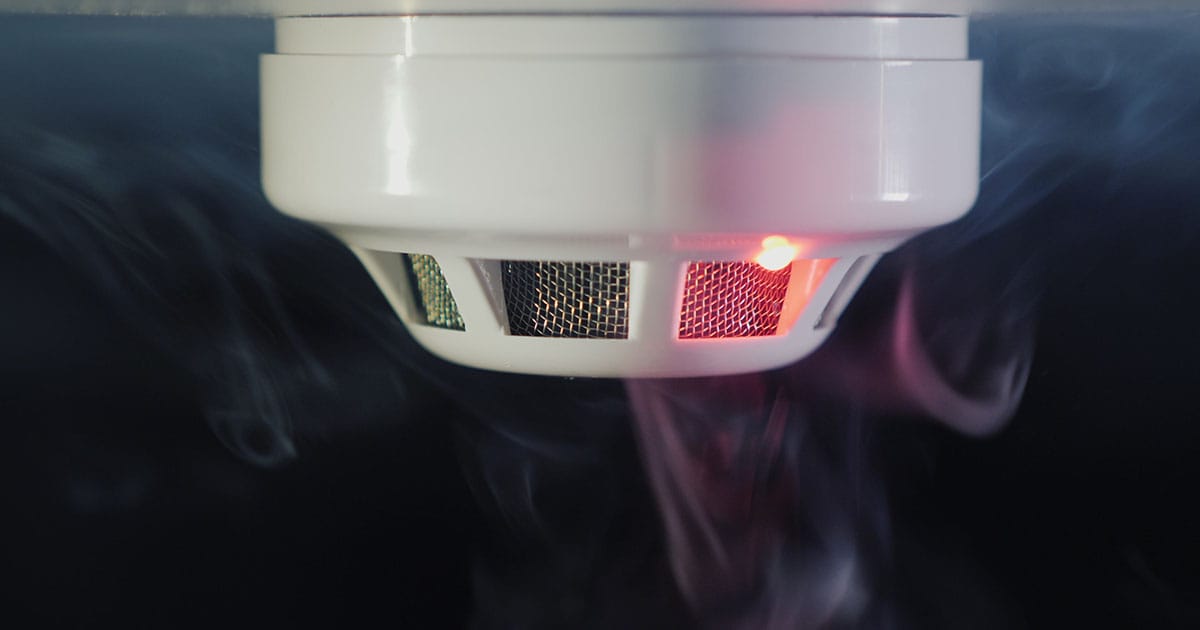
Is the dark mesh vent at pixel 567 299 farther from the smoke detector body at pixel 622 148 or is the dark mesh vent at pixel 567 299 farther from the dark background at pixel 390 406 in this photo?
the dark background at pixel 390 406

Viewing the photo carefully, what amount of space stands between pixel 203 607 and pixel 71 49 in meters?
0.41

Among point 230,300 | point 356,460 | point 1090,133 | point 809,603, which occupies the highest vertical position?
point 1090,133

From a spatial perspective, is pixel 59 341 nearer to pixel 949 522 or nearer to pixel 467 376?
pixel 467 376

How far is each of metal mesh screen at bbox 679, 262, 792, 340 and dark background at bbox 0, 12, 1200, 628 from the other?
26 cm

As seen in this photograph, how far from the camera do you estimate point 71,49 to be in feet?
2.77

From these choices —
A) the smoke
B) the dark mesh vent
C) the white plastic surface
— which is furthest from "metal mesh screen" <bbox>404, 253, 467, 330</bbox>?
the smoke

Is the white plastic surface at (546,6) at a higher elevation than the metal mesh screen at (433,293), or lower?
higher

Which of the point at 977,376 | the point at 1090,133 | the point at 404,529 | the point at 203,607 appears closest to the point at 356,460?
the point at 404,529

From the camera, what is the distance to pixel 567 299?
0.63 metres

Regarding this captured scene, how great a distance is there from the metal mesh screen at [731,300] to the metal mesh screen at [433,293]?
0.40 ft

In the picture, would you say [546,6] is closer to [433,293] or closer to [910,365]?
[433,293]

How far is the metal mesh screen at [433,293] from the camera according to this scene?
663 millimetres

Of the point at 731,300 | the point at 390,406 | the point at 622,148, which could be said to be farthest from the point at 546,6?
the point at 390,406

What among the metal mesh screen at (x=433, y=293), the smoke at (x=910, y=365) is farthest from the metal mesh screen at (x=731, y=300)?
the smoke at (x=910, y=365)
